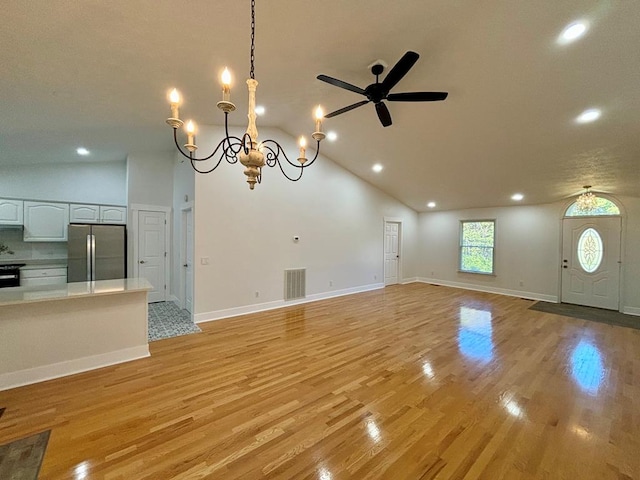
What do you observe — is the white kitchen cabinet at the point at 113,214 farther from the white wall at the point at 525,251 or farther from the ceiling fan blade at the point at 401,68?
the white wall at the point at 525,251

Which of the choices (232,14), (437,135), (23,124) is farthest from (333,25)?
(23,124)

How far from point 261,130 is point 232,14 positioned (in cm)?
311

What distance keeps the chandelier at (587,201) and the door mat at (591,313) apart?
7.32 ft

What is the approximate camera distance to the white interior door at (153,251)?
18.4 feet

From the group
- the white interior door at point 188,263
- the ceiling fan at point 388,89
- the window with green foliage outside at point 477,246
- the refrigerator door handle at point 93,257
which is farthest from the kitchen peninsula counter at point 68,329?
the window with green foliage outside at point 477,246

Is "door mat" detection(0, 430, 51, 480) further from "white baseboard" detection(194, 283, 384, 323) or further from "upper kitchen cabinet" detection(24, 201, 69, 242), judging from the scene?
"upper kitchen cabinet" detection(24, 201, 69, 242)

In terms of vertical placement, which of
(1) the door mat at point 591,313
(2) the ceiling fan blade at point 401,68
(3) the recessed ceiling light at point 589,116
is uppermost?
(3) the recessed ceiling light at point 589,116

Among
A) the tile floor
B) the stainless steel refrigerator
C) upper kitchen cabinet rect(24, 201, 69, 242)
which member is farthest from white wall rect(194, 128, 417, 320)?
upper kitchen cabinet rect(24, 201, 69, 242)

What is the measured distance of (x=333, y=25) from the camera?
2.53 metres

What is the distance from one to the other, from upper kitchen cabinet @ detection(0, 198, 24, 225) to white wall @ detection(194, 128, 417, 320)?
3409mm

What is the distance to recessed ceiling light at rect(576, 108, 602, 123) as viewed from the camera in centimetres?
333

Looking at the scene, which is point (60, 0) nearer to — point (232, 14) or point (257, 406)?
point (232, 14)

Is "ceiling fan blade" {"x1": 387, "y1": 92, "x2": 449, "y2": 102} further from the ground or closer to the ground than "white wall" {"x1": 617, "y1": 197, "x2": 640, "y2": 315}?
further from the ground

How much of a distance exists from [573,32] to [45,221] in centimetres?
823
